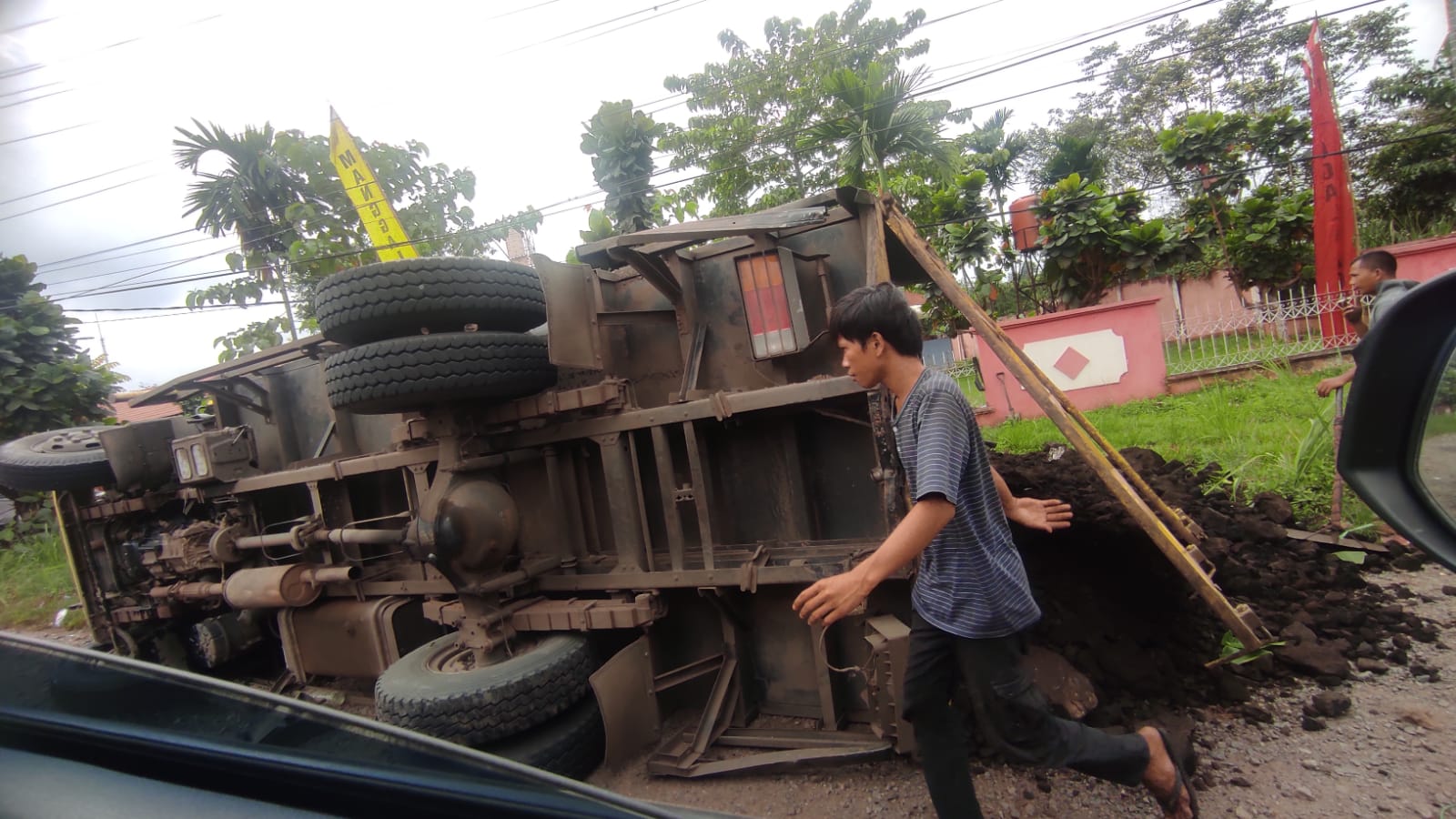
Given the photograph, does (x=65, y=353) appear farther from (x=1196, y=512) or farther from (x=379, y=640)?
(x=1196, y=512)

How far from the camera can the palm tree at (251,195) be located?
11688mm

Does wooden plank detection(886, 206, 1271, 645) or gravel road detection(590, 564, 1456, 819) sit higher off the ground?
wooden plank detection(886, 206, 1271, 645)

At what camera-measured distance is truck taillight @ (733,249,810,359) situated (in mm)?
3113

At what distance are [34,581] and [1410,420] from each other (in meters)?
11.2

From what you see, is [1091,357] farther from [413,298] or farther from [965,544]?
[413,298]

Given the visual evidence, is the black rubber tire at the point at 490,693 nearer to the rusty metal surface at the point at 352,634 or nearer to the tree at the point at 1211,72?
the rusty metal surface at the point at 352,634

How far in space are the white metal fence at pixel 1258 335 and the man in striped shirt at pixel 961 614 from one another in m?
8.44

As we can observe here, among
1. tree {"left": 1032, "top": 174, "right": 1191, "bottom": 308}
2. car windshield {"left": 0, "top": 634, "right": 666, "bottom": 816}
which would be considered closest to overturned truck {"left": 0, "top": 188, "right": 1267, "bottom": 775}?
car windshield {"left": 0, "top": 634, "right": 666, "bottom": 816}

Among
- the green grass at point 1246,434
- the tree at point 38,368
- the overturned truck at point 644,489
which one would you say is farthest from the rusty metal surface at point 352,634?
the tree at point 38,368

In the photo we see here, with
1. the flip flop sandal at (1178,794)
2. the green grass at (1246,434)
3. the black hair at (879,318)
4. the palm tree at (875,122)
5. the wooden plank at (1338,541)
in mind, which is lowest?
the wooden plank at (1338,541)

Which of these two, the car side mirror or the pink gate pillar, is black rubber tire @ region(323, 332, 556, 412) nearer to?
the car side mirror

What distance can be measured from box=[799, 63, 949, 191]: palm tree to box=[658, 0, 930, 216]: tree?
11.2 ft

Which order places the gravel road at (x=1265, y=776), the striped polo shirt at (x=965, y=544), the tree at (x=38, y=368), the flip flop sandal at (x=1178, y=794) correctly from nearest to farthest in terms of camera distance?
the striped polo shirt at (x=965, y=544), the flip flop sandal at (x=1178, y=794), the gravel road at (x=1265, y=776), the tree at (x=38, y=368)

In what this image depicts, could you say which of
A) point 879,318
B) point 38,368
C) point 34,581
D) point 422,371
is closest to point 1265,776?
point 879,318
